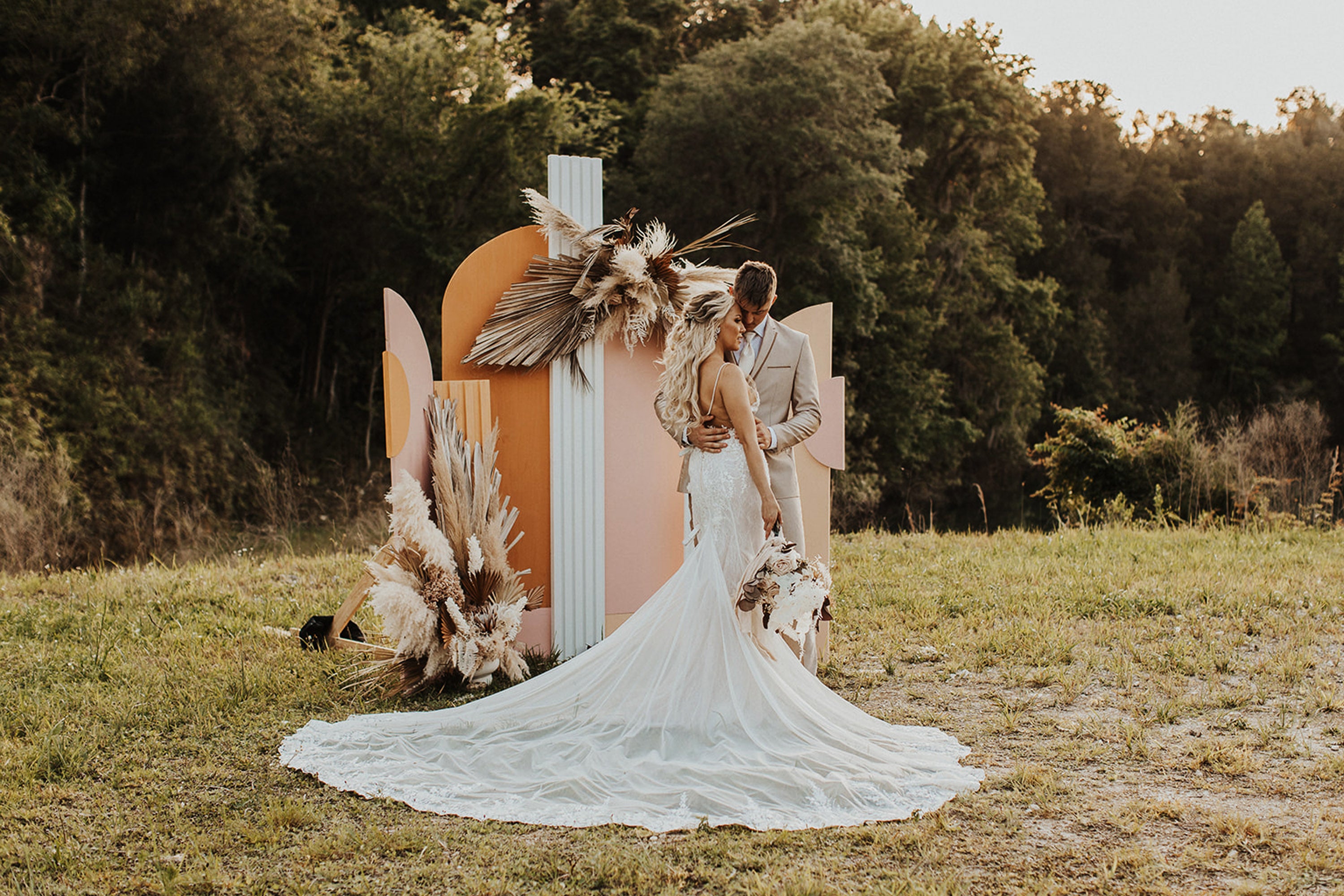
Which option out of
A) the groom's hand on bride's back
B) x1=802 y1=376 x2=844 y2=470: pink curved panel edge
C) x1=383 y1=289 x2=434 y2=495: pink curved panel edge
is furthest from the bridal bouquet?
x1=383 y1=289 x2=434 y2=495: pink curved panel edge

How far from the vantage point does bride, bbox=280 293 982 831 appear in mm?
3525

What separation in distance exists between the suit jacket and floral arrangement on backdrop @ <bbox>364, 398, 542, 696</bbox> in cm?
117

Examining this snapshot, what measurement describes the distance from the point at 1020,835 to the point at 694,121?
20134 millimetres

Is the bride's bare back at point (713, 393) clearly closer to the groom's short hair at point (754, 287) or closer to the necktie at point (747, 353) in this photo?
the groom's short hair at point (754, 287)

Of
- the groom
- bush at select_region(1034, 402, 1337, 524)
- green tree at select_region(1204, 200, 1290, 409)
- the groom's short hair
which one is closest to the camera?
the groom's short hair

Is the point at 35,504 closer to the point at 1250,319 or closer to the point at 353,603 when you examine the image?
the point at 353,603

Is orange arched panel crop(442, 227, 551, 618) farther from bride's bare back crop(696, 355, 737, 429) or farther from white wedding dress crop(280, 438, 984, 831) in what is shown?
bride's bare back crop(696, 355, 737, 429)

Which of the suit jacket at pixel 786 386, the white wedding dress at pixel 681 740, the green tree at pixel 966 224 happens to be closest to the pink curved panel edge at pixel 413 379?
the white wedding dress at pixel 681 740

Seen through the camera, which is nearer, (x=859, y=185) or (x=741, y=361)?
(x=741, y=361)

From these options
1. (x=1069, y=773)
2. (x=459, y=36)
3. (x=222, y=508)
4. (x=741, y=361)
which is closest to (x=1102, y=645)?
(x=1069, y=773)

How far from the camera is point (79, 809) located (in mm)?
3641

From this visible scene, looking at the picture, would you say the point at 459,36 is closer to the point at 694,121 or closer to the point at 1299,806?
the point at 694,121

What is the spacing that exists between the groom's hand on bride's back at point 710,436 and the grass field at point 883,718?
1.54m

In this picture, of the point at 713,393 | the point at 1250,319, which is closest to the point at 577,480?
the point at 713,393
